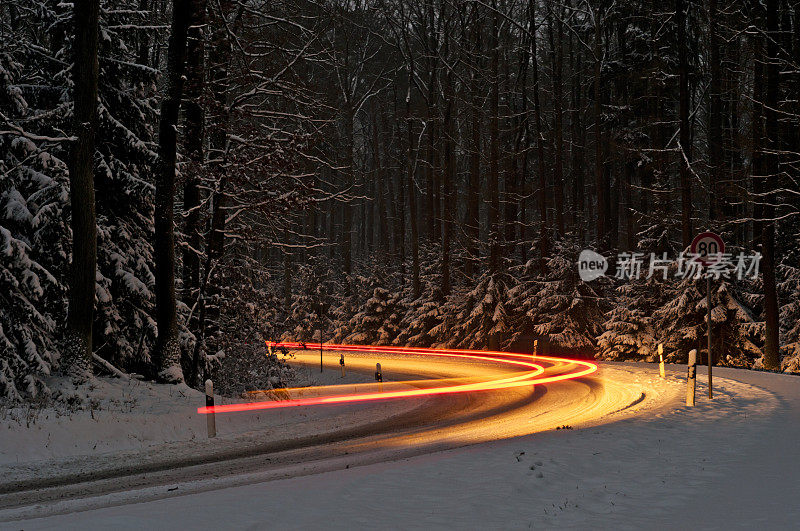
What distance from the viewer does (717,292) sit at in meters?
29.8

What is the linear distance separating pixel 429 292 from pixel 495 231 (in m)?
7.95

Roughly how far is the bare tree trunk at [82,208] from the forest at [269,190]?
0.04m

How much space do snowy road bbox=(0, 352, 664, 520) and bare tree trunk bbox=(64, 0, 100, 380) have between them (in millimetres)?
4471

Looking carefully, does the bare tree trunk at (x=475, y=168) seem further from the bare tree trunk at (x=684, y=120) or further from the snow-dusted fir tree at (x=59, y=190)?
the snow-dusted fir tree at (x=59, y=190)

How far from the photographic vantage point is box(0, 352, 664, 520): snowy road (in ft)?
30.5

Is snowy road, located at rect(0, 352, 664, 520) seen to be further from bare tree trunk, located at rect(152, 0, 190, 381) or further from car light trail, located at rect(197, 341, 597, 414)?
bare tree trunk, located at rect(152, 0, 190, 381)

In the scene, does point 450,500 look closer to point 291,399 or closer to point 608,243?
point 291,399

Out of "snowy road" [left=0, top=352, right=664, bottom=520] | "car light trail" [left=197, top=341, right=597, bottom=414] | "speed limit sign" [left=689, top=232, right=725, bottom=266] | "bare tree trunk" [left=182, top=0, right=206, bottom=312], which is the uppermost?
"bare tree trunk" [left=182, top=0, right=206, bottom=312]

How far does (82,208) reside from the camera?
15305 mm

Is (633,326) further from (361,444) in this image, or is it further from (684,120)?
(361,444)

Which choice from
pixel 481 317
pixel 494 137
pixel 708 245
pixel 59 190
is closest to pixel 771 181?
pixel 708 245

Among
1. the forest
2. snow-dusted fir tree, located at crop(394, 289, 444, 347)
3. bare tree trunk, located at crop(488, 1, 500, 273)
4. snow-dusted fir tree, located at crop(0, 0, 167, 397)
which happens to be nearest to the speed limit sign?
A: the forest

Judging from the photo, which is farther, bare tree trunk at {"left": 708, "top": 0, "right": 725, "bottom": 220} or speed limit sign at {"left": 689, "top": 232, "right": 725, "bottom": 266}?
bare tree trunk at {"left": 708, "top": 0, "right": 725, "bottom": 220}

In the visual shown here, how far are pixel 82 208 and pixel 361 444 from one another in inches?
315
